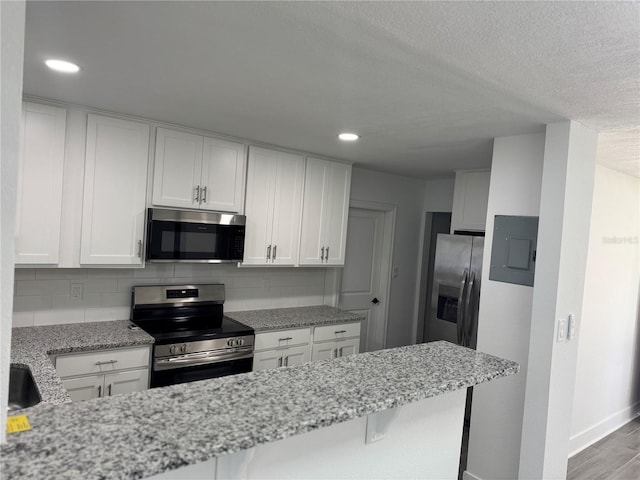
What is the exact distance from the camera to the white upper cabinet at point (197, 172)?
3150 mm

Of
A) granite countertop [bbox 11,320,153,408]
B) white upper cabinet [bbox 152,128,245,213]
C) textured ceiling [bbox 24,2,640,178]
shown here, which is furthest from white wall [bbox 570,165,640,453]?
granite countertop [bbox 11,320,153,408]

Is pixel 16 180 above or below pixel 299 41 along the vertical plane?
below

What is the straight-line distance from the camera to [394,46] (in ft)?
5.27

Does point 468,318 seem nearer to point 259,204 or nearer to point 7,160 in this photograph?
point 259,204

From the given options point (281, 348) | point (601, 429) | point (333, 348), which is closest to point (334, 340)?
point (333, 348)

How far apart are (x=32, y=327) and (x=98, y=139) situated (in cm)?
132

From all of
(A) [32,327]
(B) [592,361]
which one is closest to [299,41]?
(A) [32,327]

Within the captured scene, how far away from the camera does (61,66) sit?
207 centimetres

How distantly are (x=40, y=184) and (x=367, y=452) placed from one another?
2.46 meters

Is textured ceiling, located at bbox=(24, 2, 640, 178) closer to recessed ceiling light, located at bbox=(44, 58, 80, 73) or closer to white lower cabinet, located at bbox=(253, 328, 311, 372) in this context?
recessed ceiling light, located at bbox=(44, 58, 80, 73)

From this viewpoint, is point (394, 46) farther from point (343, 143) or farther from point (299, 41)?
point (343, 143)

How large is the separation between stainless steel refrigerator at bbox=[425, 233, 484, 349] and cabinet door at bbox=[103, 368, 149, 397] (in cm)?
248

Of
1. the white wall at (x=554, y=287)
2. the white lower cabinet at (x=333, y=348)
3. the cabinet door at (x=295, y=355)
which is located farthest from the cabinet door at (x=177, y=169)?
the white wall at (x=554, y=287)

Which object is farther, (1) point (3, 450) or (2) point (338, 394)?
(2) point (338, 394)
